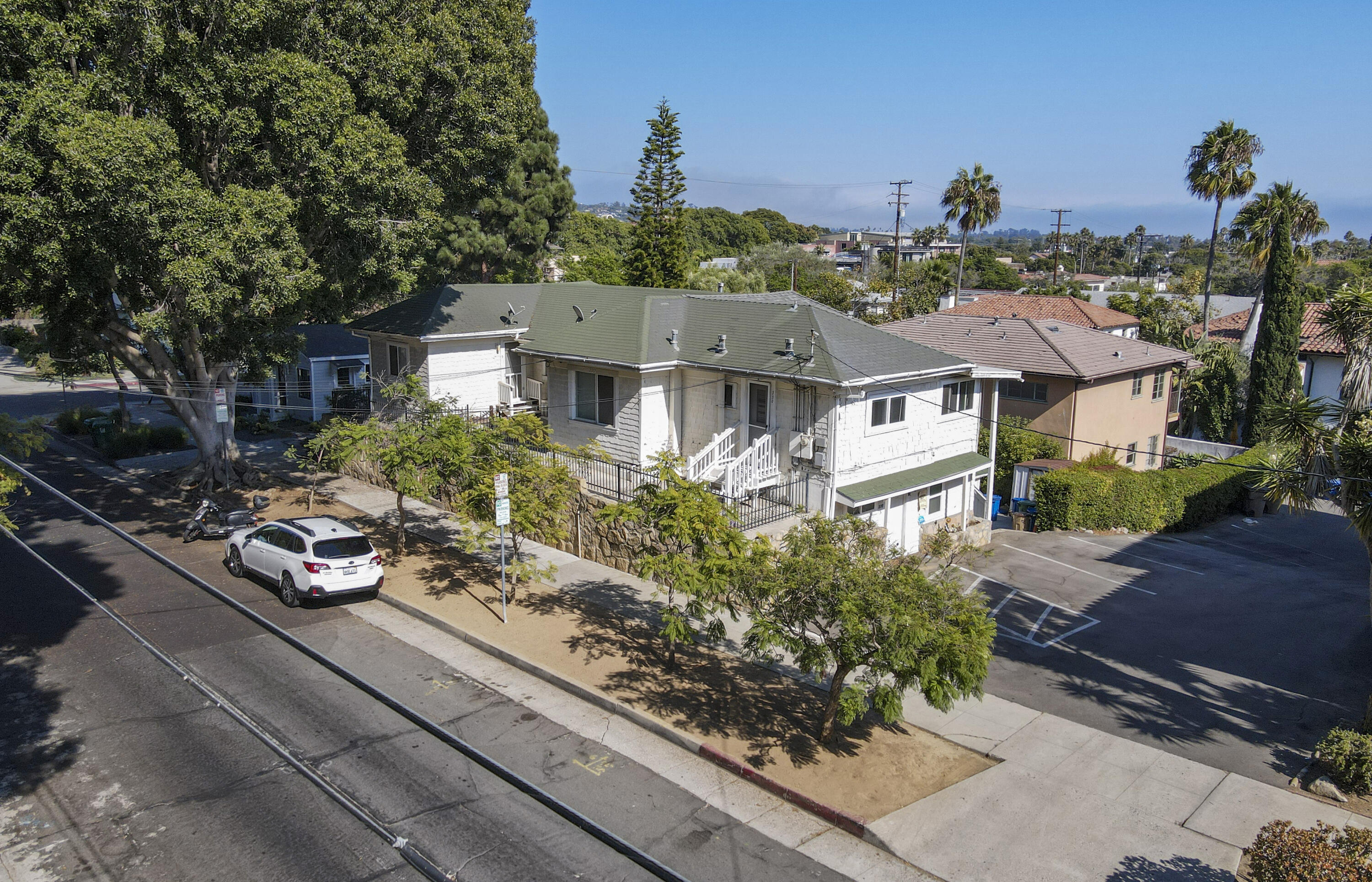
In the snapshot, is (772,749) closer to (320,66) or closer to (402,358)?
(320,66)

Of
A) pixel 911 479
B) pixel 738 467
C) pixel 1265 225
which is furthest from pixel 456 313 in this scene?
pixel 1265 225

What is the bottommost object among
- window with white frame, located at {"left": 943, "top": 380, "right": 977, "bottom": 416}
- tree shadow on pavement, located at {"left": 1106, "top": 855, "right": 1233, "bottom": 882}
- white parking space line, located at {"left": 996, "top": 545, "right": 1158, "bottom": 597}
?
white parking space line, located at {"left": 996, "top": 545, "right": 1158, "bottom": 597}

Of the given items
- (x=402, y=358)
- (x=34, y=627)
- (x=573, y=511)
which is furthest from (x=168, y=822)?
(x=402, y=358)

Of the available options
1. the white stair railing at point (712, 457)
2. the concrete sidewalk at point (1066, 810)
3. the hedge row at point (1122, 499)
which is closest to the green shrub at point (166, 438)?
the white stair railing at point (712, 457)

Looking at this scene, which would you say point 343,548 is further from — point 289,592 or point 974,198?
point 974,198

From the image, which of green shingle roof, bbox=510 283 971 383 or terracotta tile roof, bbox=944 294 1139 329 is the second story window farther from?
terracotta tile roof, bbox=944 294 1139 329

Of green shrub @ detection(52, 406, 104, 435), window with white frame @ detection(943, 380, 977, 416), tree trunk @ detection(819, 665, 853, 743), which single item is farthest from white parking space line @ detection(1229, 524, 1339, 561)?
green shrub @ detection(52, 406, 104, 435)
